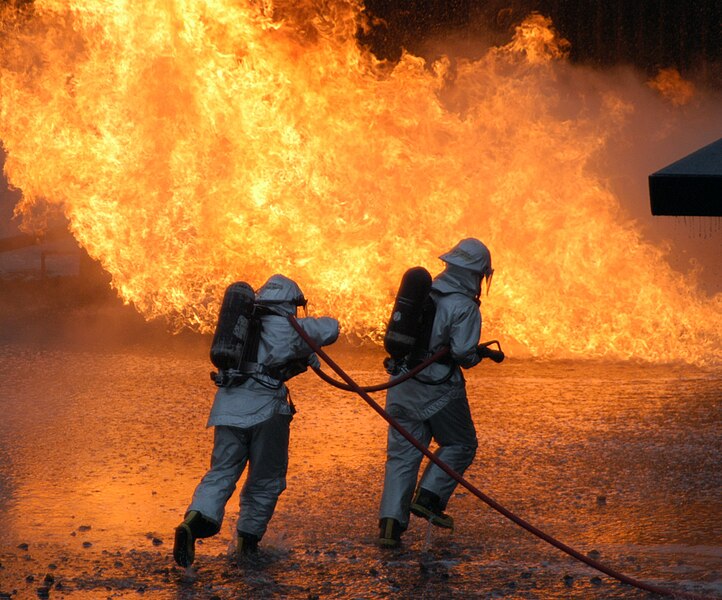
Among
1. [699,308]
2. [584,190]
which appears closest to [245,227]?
[584,190]

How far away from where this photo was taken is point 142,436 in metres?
8.09

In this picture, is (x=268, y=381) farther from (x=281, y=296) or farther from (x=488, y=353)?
(x=488, y=353)

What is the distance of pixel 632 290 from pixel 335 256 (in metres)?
3.32

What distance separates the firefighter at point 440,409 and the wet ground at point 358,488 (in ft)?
0.65

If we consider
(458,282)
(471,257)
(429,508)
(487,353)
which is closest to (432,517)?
(429,508)

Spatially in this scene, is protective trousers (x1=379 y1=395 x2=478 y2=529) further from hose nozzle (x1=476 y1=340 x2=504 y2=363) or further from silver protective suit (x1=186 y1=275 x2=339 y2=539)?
silver protective suit (x1=186 y1=275 x2=339 y2=539)

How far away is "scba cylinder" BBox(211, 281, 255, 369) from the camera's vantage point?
528 cm

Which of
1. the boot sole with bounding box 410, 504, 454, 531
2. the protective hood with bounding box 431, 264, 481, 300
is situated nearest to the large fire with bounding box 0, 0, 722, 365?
the protective hood with bounding box 431, 264, 481, 300

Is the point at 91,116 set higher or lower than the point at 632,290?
higher

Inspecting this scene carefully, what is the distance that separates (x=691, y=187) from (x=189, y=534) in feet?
11.4

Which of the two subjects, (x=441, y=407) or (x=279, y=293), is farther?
(x=441, y=407)

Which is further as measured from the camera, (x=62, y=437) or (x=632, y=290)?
(x=632, y=290)

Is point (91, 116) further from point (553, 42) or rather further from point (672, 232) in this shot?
point (672, 232)

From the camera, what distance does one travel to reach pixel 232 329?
17.4 feet
